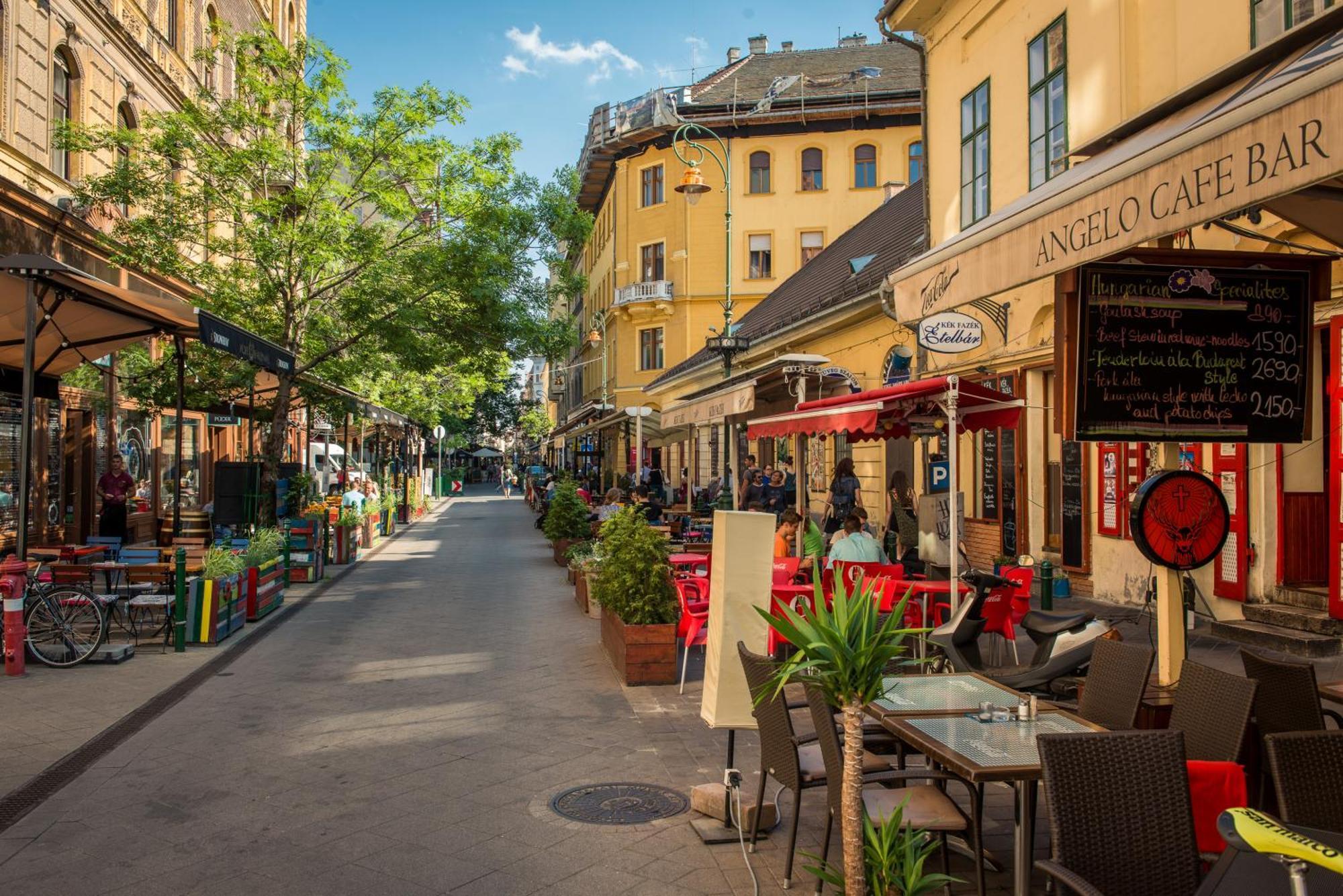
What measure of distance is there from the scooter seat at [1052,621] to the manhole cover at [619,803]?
2773 mm

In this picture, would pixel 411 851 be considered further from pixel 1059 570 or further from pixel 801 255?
pixel 801 255

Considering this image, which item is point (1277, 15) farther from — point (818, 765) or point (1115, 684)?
point (818, 765)

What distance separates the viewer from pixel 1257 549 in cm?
941

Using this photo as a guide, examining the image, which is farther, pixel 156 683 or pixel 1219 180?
pixel 156 683

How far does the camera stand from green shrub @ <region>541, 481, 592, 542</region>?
59.7 ft

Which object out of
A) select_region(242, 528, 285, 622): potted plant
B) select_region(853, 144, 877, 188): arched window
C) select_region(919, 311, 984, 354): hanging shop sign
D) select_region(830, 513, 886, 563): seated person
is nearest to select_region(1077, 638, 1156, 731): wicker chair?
select_region(830, 513, 886, 563): seated person

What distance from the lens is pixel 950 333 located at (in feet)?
35.8

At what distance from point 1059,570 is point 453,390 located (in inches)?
645

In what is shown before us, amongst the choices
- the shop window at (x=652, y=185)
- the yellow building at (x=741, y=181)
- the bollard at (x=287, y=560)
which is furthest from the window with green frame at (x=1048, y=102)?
the shop window at (x=652, y=185)

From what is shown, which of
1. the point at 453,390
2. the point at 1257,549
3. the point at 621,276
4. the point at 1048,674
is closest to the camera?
the point at 1048,674

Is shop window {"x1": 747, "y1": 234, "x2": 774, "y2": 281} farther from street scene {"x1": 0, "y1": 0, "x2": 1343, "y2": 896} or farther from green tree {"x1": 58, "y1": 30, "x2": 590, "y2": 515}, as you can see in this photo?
green tree {"x1": 58, "y1": 30, "x2": 590, "y2": 515}

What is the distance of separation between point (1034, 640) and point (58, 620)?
822 centimetres

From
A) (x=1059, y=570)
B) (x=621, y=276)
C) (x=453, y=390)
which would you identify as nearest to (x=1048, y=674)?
(x=1059, y=570)

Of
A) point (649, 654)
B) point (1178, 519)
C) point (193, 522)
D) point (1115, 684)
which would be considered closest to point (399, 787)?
point (649, 654)
